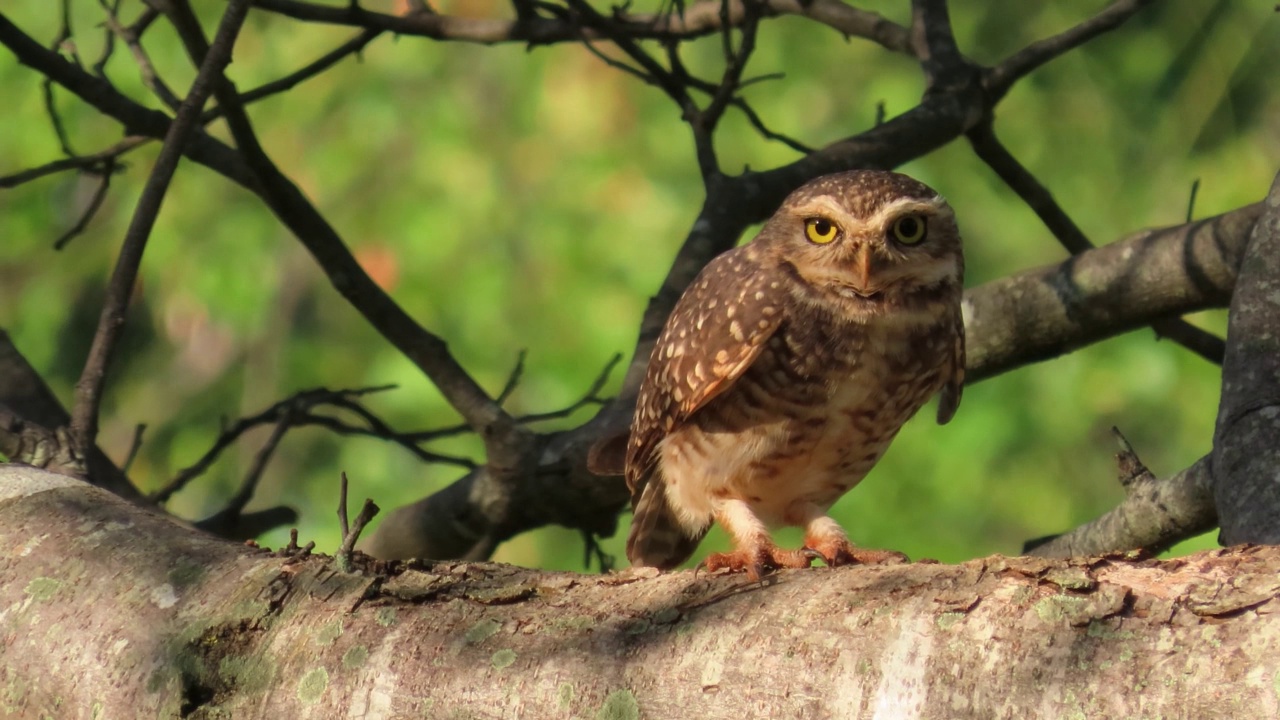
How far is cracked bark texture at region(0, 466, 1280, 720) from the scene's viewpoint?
1364mm

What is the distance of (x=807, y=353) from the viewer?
2906 mm

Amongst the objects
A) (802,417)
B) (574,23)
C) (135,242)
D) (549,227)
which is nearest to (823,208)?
(802,417)

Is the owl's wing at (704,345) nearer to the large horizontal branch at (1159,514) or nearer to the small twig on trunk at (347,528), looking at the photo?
the large horizontal branch at (1159,514)

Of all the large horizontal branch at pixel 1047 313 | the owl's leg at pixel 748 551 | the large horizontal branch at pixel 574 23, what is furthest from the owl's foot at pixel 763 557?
the large horizontal branch at pixel 574 23

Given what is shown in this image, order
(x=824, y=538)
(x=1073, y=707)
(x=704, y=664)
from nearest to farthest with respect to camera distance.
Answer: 1. (x=1073, y=707)
2. (x=704, y=664)
3. (x=824, y=538)

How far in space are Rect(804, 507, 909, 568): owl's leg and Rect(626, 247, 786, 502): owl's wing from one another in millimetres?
399

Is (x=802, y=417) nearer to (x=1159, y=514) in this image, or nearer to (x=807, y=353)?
(x=807, y=353)

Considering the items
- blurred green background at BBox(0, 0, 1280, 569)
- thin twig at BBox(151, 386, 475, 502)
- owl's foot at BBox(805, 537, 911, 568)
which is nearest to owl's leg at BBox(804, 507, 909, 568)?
owl's foot at BBox(805, 537, 911, 568)

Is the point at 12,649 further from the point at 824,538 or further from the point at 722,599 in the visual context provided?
the point at 824,538

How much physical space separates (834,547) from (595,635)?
108cm

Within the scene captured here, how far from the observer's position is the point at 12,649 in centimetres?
189

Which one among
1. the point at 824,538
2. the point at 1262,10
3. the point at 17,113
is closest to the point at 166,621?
the point at 824,538

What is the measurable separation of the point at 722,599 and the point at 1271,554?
62 cm

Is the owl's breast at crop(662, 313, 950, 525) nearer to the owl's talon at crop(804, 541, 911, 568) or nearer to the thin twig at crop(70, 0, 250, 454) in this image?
the owl's talon at crop(804, 541, 911, 568)
